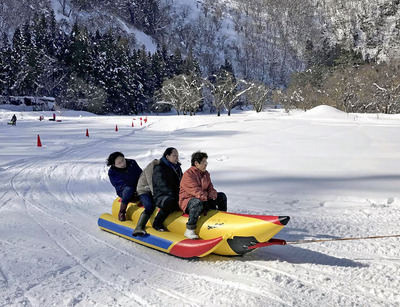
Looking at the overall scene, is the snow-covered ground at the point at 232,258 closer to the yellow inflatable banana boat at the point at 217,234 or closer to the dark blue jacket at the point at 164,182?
the yellow inflatable banana boat at the point at 217,234

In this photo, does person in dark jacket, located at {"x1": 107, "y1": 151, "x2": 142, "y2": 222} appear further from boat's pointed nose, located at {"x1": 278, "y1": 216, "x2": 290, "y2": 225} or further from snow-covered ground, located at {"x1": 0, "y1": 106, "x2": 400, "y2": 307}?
boat's pointed nose, located at {"x1": 278, "y1": 216, "x2": 290, "y2": 225}

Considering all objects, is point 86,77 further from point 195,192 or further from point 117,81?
point 195,192

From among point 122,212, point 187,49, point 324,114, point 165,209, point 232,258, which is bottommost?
point 232,258

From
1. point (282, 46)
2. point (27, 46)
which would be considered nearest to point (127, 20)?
point (282, 46)

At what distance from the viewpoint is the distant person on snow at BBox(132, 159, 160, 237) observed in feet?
17.2

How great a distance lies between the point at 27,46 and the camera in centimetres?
5888

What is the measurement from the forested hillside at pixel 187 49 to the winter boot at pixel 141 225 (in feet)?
144

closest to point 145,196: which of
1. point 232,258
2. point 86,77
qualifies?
point 232,258

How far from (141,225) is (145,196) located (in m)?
0.47

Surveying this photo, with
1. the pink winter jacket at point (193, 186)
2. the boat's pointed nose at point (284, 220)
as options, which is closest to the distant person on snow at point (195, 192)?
the pink winter jacket at point (193, 186)

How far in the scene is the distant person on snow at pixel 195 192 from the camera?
4.80 m

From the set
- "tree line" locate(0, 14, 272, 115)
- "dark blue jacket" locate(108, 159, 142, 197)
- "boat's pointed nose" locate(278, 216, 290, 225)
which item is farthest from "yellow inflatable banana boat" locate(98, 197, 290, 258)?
"tree line" locate(0, 14, 272, 115)

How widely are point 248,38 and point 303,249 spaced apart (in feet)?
443

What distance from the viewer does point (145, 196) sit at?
5504 mm
